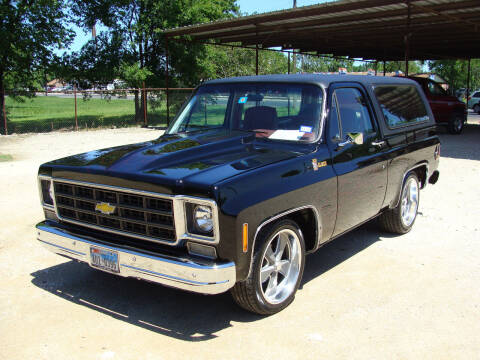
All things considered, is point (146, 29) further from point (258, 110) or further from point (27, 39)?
point (258, 110)

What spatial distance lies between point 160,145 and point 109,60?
20429 millimetres

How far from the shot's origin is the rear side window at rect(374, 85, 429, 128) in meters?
5.52

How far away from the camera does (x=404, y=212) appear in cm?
625

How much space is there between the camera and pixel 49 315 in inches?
158

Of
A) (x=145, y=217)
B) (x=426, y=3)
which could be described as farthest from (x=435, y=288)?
(x=426, y=3)

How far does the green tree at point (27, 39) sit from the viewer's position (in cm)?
1925

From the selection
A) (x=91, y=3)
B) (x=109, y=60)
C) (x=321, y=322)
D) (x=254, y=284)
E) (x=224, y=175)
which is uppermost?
(x=91, y=3)

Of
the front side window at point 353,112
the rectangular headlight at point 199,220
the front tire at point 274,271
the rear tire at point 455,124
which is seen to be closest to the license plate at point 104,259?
the rectangular headlight at point 199,220

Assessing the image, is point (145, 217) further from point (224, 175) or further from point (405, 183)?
point (405, 183)

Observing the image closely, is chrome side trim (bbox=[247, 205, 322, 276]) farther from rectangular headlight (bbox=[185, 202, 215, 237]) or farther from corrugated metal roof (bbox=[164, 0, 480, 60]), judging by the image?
corrugated metal roof (bbox=[164, 0, 480, 60])

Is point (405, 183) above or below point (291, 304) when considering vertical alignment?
above

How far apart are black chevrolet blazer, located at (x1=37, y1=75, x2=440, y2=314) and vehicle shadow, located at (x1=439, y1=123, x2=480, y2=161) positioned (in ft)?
26.0

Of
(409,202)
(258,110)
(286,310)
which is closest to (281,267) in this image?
(286,310)

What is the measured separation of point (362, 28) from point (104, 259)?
1731 cm
